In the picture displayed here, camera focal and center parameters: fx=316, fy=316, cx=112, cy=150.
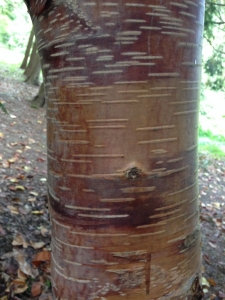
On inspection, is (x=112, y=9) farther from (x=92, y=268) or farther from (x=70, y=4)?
(x=92, y=268)

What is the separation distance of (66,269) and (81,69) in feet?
2.05

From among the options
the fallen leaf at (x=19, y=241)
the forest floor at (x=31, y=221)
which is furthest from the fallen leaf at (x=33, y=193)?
the fallen leaf at (x=19, y=241)

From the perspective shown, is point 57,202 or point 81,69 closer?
point 81,69

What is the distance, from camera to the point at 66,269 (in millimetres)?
1013

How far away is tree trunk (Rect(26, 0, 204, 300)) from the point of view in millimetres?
858

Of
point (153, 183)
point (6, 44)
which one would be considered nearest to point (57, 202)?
point (153, 183)

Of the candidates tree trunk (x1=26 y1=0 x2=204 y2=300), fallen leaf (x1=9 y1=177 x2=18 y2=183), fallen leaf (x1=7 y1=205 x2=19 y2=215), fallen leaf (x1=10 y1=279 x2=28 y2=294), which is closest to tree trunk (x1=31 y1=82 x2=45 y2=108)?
fallen leaf (x1=9 y1=177 x2=18 y2=183)

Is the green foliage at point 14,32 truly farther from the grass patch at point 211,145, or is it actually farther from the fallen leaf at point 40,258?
the fallen leaf at point 40,258

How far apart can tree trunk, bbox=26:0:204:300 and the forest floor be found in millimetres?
1279

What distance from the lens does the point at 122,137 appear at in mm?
880

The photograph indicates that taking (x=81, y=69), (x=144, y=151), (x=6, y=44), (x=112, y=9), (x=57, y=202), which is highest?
(x=6, y=44)

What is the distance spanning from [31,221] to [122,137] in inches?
87.5

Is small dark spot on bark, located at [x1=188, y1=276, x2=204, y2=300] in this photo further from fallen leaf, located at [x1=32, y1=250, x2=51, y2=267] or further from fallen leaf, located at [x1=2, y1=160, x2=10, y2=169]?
fallen leaf, located at [x1=2, y1=160, x2=10, y2=169]

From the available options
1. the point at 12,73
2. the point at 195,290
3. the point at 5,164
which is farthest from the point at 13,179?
the point at 12,73
